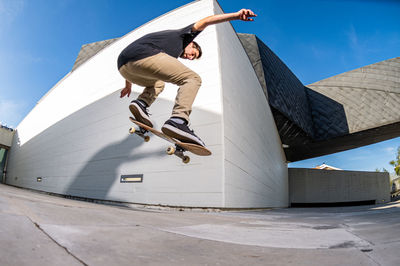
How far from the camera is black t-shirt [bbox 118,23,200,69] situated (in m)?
2.33

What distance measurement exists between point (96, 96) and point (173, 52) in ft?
21.8

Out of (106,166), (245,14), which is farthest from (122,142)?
(245,14)

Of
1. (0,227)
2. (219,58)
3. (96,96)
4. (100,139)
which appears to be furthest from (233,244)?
(96,96)

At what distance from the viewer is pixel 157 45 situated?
2398 millimetres

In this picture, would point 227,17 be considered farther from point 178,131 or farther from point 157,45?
point 178,131

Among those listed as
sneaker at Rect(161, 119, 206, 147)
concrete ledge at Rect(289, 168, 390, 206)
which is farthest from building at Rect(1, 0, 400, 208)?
concrete ledge at Rect(289, 168, 390, 206)

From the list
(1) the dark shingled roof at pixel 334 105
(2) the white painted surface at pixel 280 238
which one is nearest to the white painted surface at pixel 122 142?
(2) the white painted surface at pixel 280 238

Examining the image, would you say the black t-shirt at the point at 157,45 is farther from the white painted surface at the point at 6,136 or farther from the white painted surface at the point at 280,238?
the white painted surface at the point at 6,136

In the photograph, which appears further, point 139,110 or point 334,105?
point 334,105

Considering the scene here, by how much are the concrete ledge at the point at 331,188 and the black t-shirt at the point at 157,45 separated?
2077cm

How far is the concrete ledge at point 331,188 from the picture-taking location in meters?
19.4

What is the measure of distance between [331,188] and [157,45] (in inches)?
933

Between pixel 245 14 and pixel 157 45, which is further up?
pixel 245 14

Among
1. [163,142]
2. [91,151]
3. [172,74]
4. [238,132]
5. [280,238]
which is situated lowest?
[280,238]
